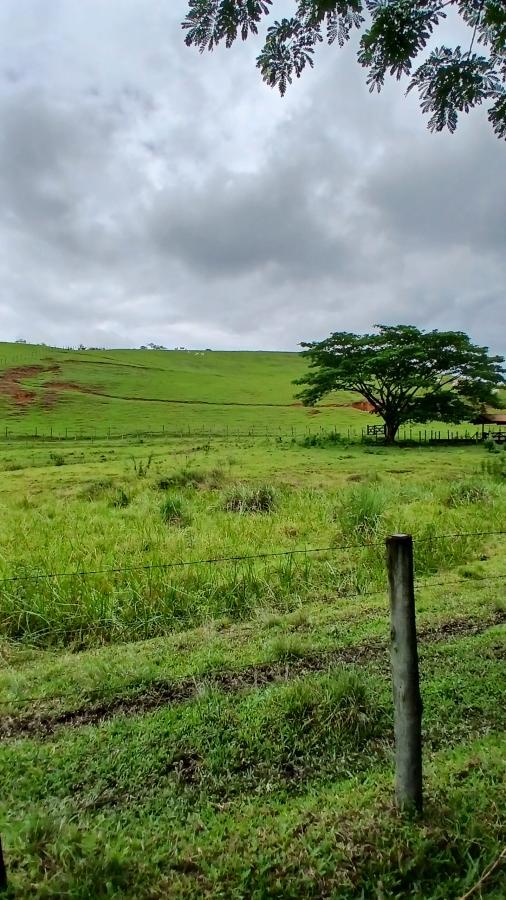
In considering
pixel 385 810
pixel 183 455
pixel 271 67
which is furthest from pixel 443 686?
pixel 183 455

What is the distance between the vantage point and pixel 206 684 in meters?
4.19

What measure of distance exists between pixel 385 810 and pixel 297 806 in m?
0.47

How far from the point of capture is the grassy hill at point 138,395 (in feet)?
154

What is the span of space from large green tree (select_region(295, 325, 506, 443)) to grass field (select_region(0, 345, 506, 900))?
75.6 ft

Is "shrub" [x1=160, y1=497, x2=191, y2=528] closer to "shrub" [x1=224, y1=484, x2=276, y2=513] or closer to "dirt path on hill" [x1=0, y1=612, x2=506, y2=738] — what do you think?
"shrub" [x1=224, y1=484, x2=276, y2=513]

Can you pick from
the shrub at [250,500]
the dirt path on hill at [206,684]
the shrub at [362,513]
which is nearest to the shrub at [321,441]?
the shrub at [250,500]

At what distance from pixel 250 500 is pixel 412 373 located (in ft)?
76.0

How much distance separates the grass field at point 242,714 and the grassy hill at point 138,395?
36.6 metres

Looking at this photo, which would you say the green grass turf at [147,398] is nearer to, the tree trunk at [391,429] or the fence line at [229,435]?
the fence line at [229,435]

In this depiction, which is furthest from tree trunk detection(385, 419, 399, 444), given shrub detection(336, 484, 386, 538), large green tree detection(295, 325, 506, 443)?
shrub detection(336, 484, 386, 538)

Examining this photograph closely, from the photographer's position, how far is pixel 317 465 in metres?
22.5

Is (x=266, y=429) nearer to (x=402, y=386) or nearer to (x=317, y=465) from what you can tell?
(x=402, y=386)

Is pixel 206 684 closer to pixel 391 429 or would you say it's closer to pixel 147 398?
pixel 391 429

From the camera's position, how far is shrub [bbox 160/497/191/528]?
1119 centimetres
